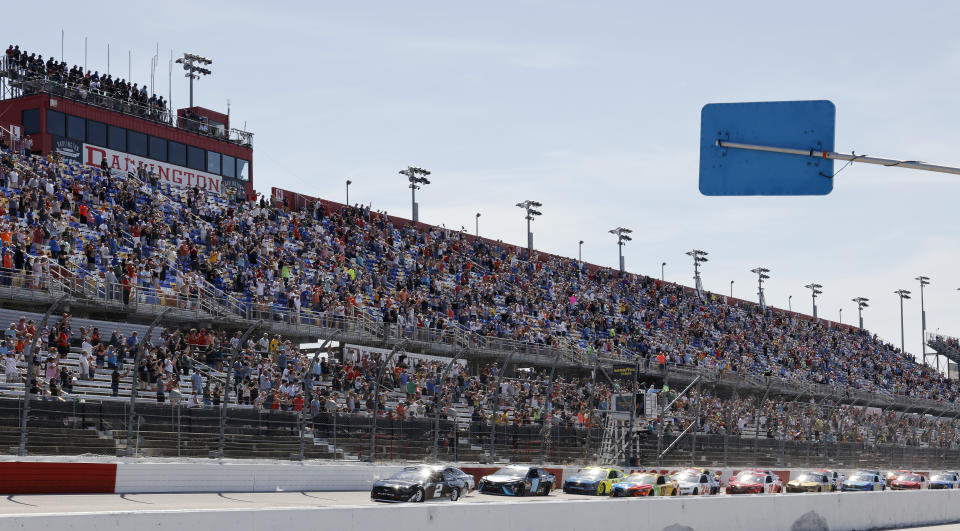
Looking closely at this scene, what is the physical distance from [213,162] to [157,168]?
3476 millimetres

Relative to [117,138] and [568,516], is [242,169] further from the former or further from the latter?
[568,516]

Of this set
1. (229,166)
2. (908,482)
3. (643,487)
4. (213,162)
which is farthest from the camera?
(229,166)

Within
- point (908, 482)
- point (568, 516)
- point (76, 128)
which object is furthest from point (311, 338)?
point (568, 516)

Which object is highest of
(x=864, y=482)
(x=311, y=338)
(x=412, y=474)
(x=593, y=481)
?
(x=311, y=338)

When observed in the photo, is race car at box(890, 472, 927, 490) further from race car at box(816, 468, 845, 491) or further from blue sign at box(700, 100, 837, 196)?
blue sign at box(700, 100, 837, 196)

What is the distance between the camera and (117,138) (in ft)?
148

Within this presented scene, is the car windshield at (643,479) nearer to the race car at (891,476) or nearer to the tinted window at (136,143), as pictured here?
the race car at (891,476)

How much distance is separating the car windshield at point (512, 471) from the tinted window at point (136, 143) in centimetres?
2237

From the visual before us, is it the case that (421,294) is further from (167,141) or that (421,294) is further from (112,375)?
(112,375)

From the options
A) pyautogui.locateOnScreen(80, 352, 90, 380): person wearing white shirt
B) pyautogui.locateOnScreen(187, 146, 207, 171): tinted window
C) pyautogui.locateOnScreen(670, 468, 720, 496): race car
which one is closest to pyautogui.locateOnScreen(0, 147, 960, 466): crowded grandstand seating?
pyautogui.locateOnScreen(80, 352, 90, 380): person wearing white shirt

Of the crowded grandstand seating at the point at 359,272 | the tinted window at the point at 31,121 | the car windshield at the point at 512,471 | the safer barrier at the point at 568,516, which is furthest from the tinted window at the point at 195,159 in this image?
the safer barrier at the point at 568,516

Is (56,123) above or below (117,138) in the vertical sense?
above

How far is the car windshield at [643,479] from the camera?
3120 cm

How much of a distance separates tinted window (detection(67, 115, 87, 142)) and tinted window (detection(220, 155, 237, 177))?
23.7 ft
